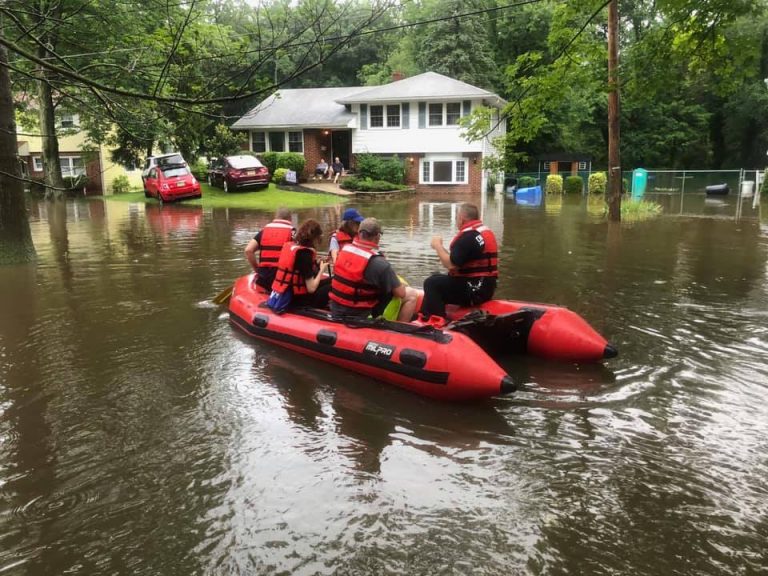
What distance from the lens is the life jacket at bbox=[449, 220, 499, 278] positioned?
677cm

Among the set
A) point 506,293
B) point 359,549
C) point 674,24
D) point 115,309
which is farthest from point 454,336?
point 674,24

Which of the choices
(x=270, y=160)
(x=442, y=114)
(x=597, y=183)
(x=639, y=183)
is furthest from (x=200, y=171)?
(x=639, y=183)

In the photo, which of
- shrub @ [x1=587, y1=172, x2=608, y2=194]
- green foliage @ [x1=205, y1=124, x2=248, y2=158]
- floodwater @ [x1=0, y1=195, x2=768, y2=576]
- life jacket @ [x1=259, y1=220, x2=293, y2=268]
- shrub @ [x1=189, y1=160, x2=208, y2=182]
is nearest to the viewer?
floodwater @ [x1=0, y1=195, x2=768, y2=576]

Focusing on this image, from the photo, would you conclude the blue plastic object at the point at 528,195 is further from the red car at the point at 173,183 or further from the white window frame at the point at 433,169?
the red car at the point at 173,183

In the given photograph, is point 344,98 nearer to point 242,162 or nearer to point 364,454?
point 242,162

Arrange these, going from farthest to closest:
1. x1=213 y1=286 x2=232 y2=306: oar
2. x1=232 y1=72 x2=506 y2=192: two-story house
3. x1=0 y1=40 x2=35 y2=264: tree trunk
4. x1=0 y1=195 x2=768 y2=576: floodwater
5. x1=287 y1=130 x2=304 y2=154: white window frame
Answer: x1=287 y1=130 x2=304 y2=154: white window frame < x1=232 y1=72 x2=506 y2=192: two-story house < x1=0 y1=40 x2=35 y2=264: tree trunk < x1=213 y1=286 x2=232 y2=306: oar < x1=0 y1=195 x2=768 y2=576: floodwater

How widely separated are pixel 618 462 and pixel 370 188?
1092 inches

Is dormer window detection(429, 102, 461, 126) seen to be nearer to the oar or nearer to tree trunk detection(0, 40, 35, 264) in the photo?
tree trunk detection(0, 40, 35, 264)

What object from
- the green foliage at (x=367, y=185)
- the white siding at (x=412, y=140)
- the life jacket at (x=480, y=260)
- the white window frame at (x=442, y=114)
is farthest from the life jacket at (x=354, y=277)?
the white window frame at (x=442, y=114)

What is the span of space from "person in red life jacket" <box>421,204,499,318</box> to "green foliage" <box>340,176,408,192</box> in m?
24.8

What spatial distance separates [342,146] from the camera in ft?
126

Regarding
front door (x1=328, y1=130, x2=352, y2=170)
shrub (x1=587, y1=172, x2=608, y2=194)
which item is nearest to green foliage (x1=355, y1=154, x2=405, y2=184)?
front door (x1=328, y1=130, x2=352, y2=170)

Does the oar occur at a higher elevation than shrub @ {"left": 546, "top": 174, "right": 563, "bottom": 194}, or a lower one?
lower

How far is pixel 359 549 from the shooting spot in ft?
11.6
